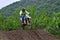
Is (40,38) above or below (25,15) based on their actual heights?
below

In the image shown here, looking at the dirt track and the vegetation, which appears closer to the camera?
the dirt track

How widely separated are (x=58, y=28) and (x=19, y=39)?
3.71 meters

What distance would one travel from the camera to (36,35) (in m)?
11.2

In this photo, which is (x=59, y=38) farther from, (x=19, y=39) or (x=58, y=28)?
(x=19, y=39)

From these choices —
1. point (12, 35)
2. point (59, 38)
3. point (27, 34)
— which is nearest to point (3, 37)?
point (12, 35)

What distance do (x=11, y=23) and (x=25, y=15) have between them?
11.3ft

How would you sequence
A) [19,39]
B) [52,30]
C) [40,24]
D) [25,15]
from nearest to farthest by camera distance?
[19,39], [25,15], [52,30], [40,24]

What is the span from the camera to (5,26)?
48.0ft

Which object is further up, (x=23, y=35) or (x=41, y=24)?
(x=41, y=24)

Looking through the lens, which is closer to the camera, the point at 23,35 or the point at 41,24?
the point at 23,35

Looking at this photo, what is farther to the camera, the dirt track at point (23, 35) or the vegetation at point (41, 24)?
the vegetation at point (41, 24)

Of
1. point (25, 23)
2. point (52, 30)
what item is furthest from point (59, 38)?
point (25, 23)

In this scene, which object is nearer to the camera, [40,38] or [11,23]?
[40,38]

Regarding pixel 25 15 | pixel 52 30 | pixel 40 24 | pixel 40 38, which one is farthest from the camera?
pixel 40 24
